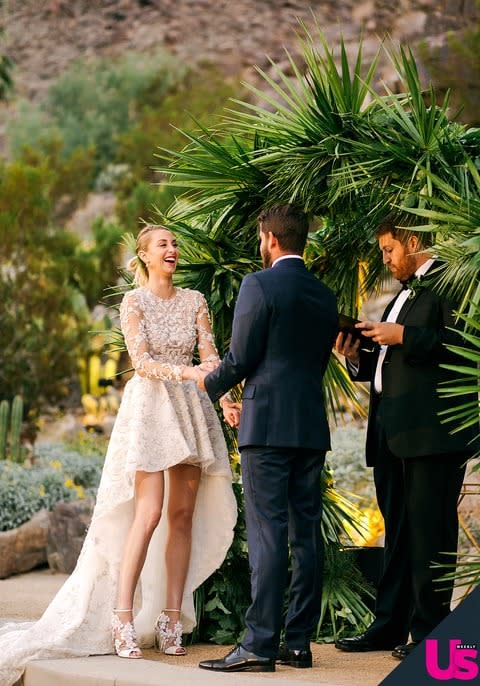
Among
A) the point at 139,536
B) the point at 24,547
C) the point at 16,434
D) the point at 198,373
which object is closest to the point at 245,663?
the point at 139,536

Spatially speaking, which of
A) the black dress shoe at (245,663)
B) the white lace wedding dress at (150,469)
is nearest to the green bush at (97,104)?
the white lace wedding dress at (150,469)

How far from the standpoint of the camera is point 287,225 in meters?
4.53

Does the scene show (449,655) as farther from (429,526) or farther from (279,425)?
(279,425)

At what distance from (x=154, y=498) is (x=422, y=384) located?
123cm

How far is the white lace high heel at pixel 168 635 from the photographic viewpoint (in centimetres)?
495

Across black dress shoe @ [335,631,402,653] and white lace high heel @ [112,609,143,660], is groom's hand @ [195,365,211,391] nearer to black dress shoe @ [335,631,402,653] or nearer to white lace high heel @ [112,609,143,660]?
white lace high heel @ [112,609,143,660]

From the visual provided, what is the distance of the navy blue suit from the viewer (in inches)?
173

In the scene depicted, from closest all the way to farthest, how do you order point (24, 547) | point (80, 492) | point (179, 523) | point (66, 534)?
point (179, 523) → point (66, 534) → point (24, 547) → point (80, 492)

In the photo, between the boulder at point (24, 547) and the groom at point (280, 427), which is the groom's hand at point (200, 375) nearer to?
the groom at point (280, 427)

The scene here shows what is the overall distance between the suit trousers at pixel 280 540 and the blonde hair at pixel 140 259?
1.09m

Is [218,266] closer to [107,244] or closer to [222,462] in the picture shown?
[222,462]

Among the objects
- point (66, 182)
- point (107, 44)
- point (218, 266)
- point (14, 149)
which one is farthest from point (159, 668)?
point (107, 44)

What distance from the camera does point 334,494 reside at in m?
5.74

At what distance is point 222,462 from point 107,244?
14.1 metres
